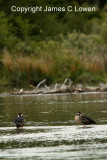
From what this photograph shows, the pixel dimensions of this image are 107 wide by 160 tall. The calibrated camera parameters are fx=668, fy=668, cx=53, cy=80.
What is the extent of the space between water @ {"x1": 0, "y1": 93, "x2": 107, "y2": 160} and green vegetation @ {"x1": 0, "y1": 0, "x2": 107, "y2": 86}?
878 cm

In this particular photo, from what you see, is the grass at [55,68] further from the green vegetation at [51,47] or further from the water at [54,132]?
the water at [54,132]

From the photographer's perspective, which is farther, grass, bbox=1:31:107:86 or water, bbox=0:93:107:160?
grass, bbox=1:31:107:86

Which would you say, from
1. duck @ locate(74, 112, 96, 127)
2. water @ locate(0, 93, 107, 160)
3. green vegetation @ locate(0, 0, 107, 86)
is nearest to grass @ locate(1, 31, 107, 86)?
green vegetation @ locate(0, 0, 107, 86)

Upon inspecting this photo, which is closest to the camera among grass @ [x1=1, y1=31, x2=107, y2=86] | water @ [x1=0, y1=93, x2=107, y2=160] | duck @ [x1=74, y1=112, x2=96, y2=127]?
water @ [x1=0, y1=93, x2=107, y2=160]

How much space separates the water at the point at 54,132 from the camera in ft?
47.4

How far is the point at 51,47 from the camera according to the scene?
4334 cm

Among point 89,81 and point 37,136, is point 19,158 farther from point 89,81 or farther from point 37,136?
point 89,81

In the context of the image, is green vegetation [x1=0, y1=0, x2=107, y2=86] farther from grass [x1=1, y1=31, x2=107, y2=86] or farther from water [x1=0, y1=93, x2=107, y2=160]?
water [x1=0, y1=93, x2=107, y2=160]

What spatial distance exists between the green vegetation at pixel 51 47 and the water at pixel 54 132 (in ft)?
28.8

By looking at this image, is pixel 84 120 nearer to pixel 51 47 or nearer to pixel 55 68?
pixel 55 68

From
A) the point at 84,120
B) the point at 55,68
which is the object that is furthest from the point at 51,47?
the point at 84,120

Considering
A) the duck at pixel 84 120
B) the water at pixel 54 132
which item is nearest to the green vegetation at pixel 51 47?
the water at pixel 54 132

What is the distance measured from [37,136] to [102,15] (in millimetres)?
42243

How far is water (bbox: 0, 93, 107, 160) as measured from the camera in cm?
1445
